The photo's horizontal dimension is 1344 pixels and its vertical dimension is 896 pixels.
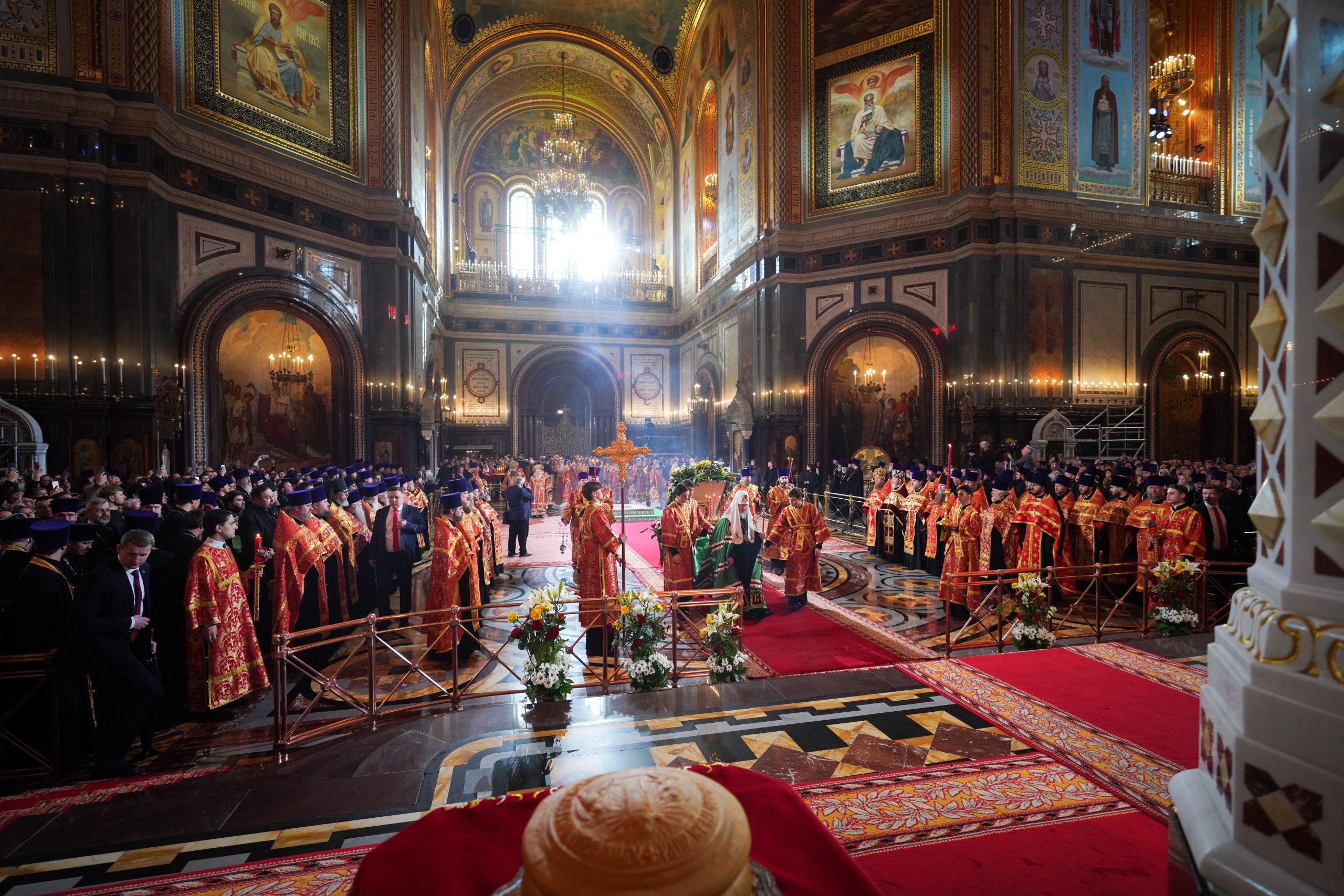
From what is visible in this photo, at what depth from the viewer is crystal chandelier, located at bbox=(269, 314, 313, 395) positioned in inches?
577

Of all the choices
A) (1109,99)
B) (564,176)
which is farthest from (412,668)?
(564,176)

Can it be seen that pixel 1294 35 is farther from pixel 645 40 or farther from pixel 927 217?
pixel 645 40

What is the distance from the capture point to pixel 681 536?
804 centimetres

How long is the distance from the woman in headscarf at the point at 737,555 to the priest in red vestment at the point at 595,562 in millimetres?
1376

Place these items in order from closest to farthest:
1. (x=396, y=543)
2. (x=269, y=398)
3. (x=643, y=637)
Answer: (x=643, y=637) < (x=396, y=543) < (x=269, y=398)

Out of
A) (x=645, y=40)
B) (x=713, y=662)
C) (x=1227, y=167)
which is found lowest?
(x=713, y=662)

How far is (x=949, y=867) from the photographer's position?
8.22ft

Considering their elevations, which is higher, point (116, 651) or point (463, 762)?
point (116, 651)

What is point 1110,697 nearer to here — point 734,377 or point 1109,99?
point 734,377

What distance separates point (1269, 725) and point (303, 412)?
1722cm

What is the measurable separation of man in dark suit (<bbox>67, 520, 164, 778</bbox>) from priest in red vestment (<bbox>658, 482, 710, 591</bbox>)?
16.6ft

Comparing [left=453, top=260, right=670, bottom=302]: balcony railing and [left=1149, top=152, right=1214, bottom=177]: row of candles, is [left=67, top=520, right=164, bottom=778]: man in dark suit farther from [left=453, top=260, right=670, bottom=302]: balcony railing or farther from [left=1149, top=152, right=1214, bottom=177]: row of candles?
[left=453, top=260, right=670, bottom=302]: balcony railing

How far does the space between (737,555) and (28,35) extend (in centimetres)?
1456

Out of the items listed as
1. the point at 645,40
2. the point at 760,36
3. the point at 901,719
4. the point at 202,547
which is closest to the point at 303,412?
the point at 202,547
